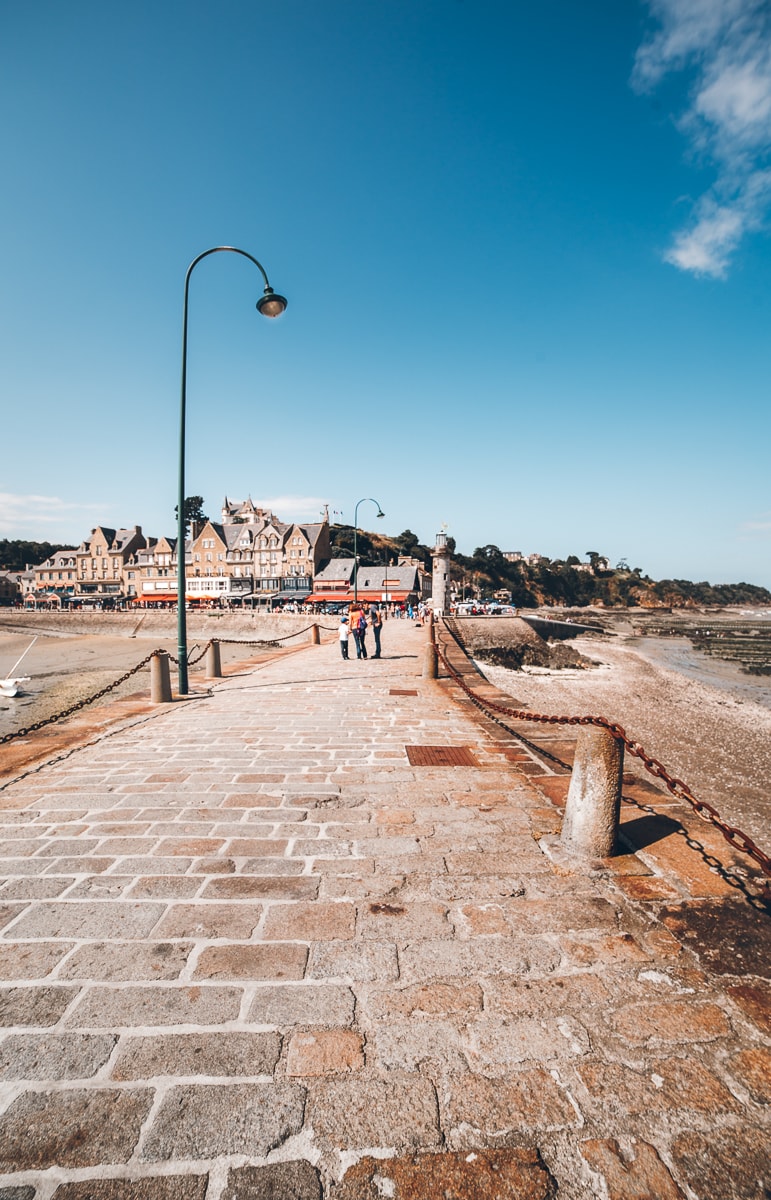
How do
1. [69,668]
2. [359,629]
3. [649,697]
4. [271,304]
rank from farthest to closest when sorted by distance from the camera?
1. [69,668]
2. [649,697]
3. [359,629]
4. [271,304]

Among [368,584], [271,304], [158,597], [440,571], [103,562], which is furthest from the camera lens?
[103,562]

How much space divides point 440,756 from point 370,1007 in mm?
3138

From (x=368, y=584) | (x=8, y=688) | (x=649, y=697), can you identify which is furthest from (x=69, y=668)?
(x=368, y=584)

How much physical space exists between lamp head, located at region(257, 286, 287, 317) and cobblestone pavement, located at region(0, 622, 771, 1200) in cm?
793

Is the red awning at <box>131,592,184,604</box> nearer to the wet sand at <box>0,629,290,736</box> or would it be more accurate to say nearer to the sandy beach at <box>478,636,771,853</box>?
the wet sand at <box>0,629,290,736</box>

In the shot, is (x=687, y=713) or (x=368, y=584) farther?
(x=368, y=584)

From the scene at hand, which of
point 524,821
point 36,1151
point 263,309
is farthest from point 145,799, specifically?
point 263,309

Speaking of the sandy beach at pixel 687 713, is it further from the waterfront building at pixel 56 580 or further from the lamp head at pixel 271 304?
the waterfront building at pixel 56 580

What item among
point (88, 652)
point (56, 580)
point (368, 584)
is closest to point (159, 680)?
point (88, 652)

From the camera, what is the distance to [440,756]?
199 inches

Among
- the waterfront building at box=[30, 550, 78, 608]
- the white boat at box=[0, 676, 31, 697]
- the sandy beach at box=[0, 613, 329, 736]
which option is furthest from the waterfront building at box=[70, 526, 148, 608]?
the white boat at box=[0, 676, 31, 697]

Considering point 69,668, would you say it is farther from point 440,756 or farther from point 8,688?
point 440,756

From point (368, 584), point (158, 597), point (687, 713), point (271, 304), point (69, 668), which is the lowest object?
point (69, 668)

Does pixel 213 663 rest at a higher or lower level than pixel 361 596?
lower
